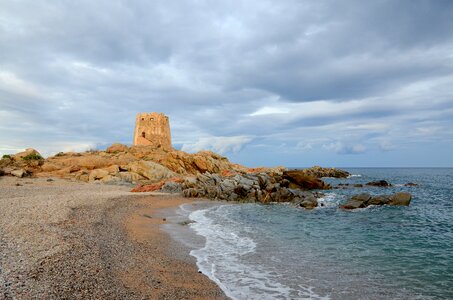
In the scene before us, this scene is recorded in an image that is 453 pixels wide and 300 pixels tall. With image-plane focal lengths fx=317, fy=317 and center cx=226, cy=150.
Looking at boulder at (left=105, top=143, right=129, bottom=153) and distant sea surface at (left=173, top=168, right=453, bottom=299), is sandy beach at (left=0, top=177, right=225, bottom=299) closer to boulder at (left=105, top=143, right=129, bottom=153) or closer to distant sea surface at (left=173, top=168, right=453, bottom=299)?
distant sea surface at (left=173, top=168, right=453, bottom=299)

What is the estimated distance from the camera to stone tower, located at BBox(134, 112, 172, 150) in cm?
8050

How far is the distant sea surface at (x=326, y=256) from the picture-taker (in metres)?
8.63

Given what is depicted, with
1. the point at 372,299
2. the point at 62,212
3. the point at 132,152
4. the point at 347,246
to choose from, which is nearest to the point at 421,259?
the point at 347,246

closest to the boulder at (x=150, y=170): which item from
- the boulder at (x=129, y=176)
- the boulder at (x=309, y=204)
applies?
the boulder at (x=129, y=176)

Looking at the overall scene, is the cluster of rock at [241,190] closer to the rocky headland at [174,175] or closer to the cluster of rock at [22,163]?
the rocky headland at [174,175]

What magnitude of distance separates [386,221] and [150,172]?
32695 millimetres

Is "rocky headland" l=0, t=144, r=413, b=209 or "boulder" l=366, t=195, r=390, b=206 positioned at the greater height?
"rocky headland" l=0, t=144, r=413, b=209

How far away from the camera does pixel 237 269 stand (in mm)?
10156

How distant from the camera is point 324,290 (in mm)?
8492

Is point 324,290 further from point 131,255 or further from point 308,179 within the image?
point 308,179

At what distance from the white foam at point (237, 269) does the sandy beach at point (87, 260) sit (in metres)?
0.46

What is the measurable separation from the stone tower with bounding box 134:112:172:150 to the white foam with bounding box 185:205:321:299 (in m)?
66.3

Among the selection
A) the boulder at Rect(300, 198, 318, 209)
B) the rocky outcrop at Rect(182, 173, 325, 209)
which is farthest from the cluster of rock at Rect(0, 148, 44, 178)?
the boulder at Rect(300, 198, 318, 209)

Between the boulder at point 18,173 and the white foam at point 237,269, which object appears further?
the boulder at point 18,173
